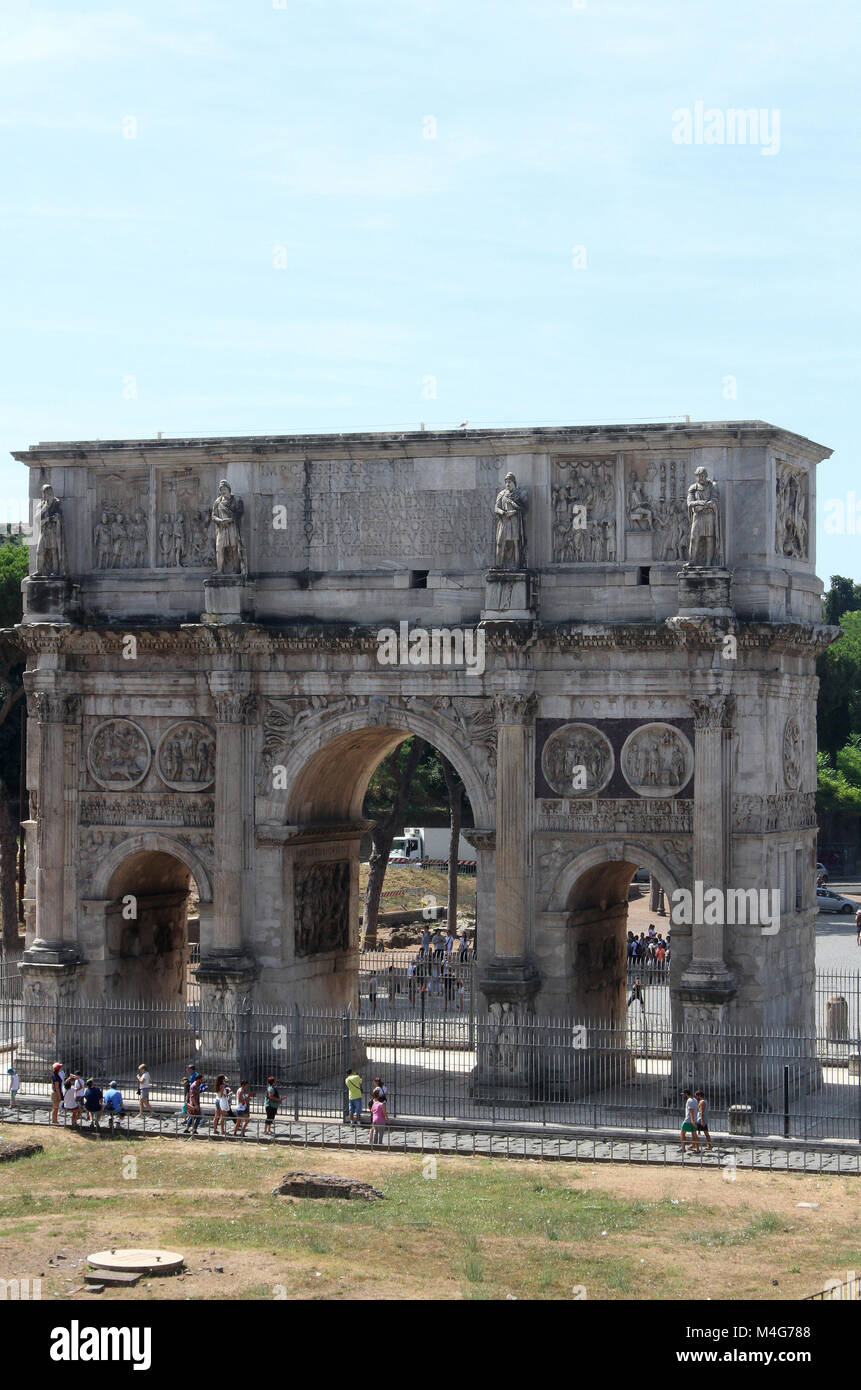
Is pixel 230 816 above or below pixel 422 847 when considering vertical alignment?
below

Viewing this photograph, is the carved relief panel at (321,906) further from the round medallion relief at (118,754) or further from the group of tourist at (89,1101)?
the group of tourist at (89,1101)

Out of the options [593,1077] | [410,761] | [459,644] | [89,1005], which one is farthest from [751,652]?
[410,761]

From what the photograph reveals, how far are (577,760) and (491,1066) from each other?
17.7 feet

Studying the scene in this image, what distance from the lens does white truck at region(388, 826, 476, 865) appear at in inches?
3233

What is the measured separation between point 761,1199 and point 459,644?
11.1 meters

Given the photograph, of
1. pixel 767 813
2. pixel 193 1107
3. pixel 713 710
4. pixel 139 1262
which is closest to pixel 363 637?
pixel 713 710

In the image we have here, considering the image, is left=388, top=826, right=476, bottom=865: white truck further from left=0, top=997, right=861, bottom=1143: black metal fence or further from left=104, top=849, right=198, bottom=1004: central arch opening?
left=0, top=997, right=861, bottom=1143: black metal fence

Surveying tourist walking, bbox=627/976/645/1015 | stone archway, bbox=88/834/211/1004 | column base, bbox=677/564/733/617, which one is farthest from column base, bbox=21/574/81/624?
tourist walking, bbox=627/976/645/1015

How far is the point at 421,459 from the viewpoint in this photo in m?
35.5

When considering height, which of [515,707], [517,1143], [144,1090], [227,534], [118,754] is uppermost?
[227,534]

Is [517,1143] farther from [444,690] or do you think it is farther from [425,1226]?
[444,690]

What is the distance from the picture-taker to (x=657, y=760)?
112ft
